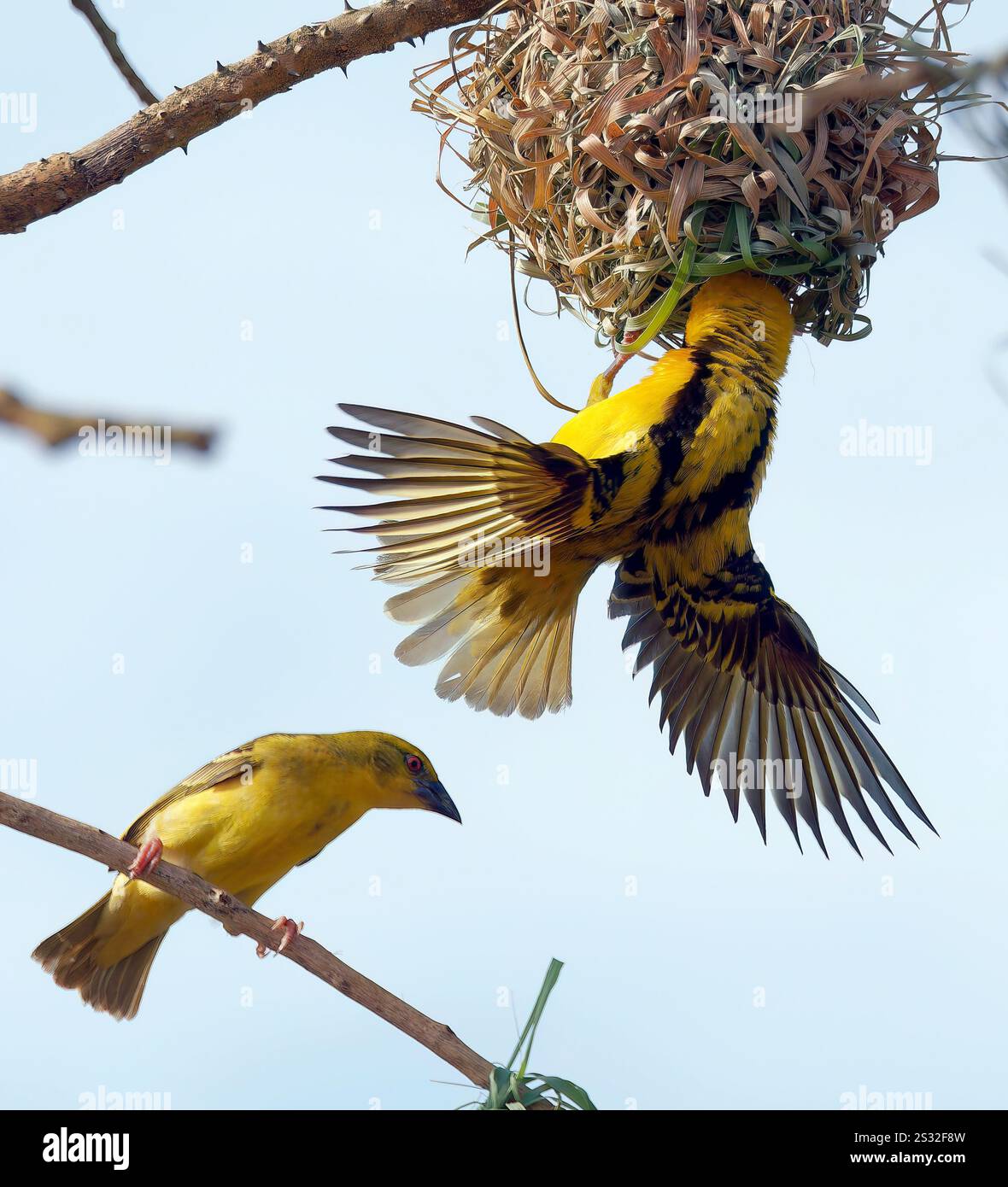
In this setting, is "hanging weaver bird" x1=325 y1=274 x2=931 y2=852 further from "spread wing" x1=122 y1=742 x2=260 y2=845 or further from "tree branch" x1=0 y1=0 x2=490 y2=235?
"tree branch" x1=0 y1=0 x2=490 y2=235

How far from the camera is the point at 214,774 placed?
119 inches

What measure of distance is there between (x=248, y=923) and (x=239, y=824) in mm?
680

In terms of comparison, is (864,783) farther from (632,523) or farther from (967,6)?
(967,6)

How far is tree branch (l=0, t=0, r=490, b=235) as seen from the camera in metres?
2.38

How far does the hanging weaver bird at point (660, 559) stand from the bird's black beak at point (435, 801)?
1.39 ft

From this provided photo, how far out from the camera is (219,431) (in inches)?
48.4

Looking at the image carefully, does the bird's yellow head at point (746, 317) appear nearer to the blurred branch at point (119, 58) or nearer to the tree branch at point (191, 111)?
the tree branch at point (191, 111)

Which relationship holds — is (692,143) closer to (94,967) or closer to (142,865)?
(142,865)

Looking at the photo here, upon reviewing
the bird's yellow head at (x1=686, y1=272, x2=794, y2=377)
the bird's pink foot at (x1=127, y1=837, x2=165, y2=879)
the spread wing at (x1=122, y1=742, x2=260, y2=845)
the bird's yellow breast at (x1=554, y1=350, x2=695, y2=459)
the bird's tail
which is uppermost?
the bird's yellow head at (x1=686, y1=272, x2=794, y2=377)

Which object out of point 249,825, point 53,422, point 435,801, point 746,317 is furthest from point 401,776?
point 53,422

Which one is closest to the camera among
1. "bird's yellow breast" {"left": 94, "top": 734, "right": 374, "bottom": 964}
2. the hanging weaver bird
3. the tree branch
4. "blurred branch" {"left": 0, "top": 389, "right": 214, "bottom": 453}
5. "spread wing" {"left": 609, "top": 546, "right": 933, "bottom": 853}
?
"blurred branch" {"left": 0, "top": 389, "right": 214, "bottom": 453}

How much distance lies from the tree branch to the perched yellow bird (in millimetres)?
1246

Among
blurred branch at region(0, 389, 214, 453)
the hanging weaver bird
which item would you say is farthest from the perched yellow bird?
blurred branch at region(0, 389, 214, 453)
